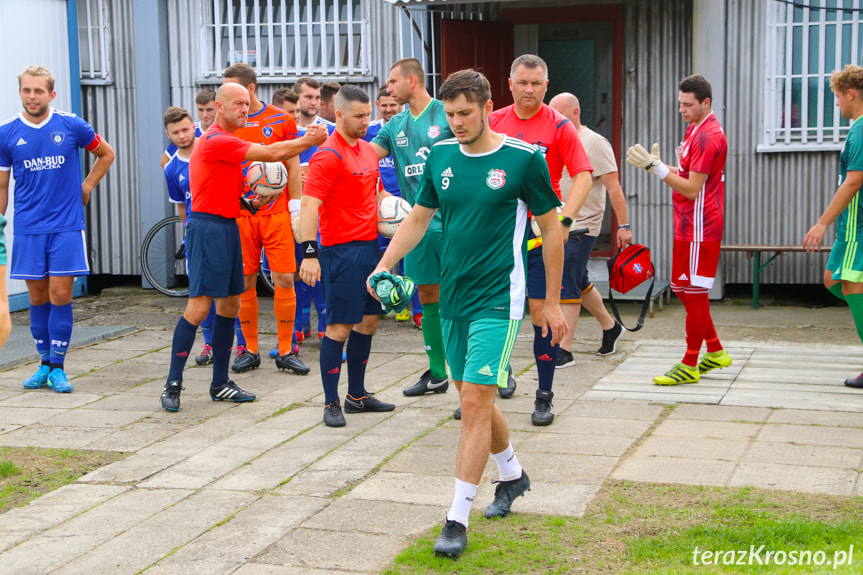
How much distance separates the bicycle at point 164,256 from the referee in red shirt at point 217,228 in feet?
17.1

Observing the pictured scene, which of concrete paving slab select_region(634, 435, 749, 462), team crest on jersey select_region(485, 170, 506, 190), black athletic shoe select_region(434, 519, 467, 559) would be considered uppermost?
team crest on jersey select_region(485, 170, 506, 190)

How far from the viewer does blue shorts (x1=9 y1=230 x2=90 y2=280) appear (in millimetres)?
7387

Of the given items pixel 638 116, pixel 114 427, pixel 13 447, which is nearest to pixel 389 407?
pixel 114 427

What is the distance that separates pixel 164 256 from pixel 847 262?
8.28 m

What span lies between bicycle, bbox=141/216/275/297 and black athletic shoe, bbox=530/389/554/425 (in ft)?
21.3

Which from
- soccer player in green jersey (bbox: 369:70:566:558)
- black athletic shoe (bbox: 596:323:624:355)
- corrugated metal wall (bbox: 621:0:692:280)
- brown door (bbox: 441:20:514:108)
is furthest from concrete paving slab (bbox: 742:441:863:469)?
brown door (bbox: 441:20:514:108)

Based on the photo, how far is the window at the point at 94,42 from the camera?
12.4 meters

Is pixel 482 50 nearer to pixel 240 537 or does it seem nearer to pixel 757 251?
pixel 757 251

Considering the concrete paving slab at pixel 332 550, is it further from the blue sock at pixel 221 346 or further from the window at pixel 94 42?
the window at pixel 94 42

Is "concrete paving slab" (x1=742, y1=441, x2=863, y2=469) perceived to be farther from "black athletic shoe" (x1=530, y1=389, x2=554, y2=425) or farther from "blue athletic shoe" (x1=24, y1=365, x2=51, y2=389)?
"blue athletic shoe" (x1=24, y1=365, x2=51, y2=389)

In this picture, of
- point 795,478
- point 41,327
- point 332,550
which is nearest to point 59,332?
point 41,327

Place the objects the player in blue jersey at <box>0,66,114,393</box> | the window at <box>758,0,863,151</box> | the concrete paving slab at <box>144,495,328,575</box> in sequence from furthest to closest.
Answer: the window at <box>758,0,863,151</box>, the player in blue jersey at <box>0,66,114,393</box>, the concrete paving slab at <box>144,495,328,575</box>

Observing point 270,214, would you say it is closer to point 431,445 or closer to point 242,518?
point 431,445

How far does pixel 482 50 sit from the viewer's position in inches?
447
